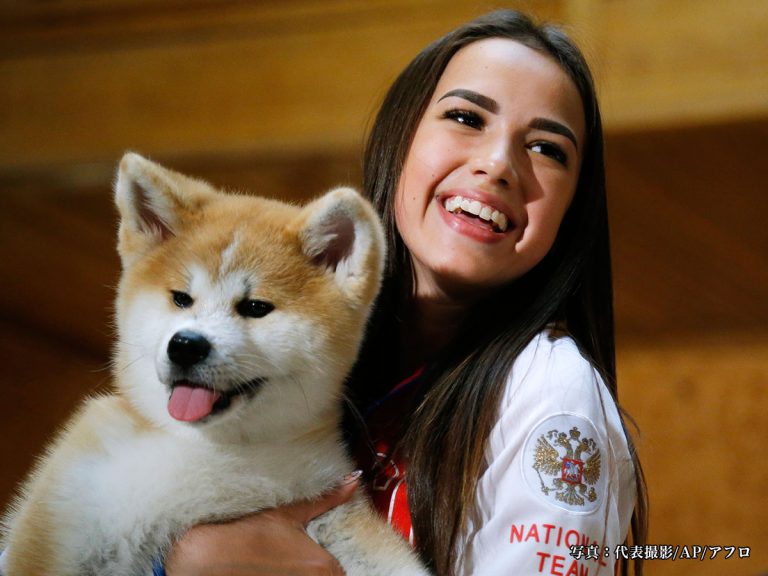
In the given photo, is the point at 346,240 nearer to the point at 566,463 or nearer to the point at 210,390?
the point at 210,390

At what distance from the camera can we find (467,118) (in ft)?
3.85

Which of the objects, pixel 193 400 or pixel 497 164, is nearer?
pixel 193 400

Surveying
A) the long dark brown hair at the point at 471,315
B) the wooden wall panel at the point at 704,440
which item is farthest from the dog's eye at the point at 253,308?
the wooden wall panel at the point at 704,440

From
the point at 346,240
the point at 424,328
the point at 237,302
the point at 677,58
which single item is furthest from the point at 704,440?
the point at 237,302

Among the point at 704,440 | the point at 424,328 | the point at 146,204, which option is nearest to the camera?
the point at 146,204

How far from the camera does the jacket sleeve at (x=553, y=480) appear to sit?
94cm

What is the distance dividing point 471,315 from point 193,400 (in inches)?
18.0

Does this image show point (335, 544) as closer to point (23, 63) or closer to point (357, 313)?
point (357, 313)

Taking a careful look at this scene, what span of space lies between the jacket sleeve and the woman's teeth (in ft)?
0.62

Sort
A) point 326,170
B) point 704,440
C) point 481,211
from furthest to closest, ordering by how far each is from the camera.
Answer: point 704,440 < point 326,170 < point 481,211

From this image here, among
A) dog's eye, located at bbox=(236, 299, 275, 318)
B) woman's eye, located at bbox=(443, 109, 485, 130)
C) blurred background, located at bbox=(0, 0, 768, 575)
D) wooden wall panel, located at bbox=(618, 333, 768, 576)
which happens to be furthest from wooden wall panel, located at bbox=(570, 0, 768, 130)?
dog's eye, located at bbox=(236, 299, 275, 318)

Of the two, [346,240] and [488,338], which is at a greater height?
[346,240]

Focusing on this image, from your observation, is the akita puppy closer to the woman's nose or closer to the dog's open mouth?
the dog's open mouth

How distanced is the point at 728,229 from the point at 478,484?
158 cm
